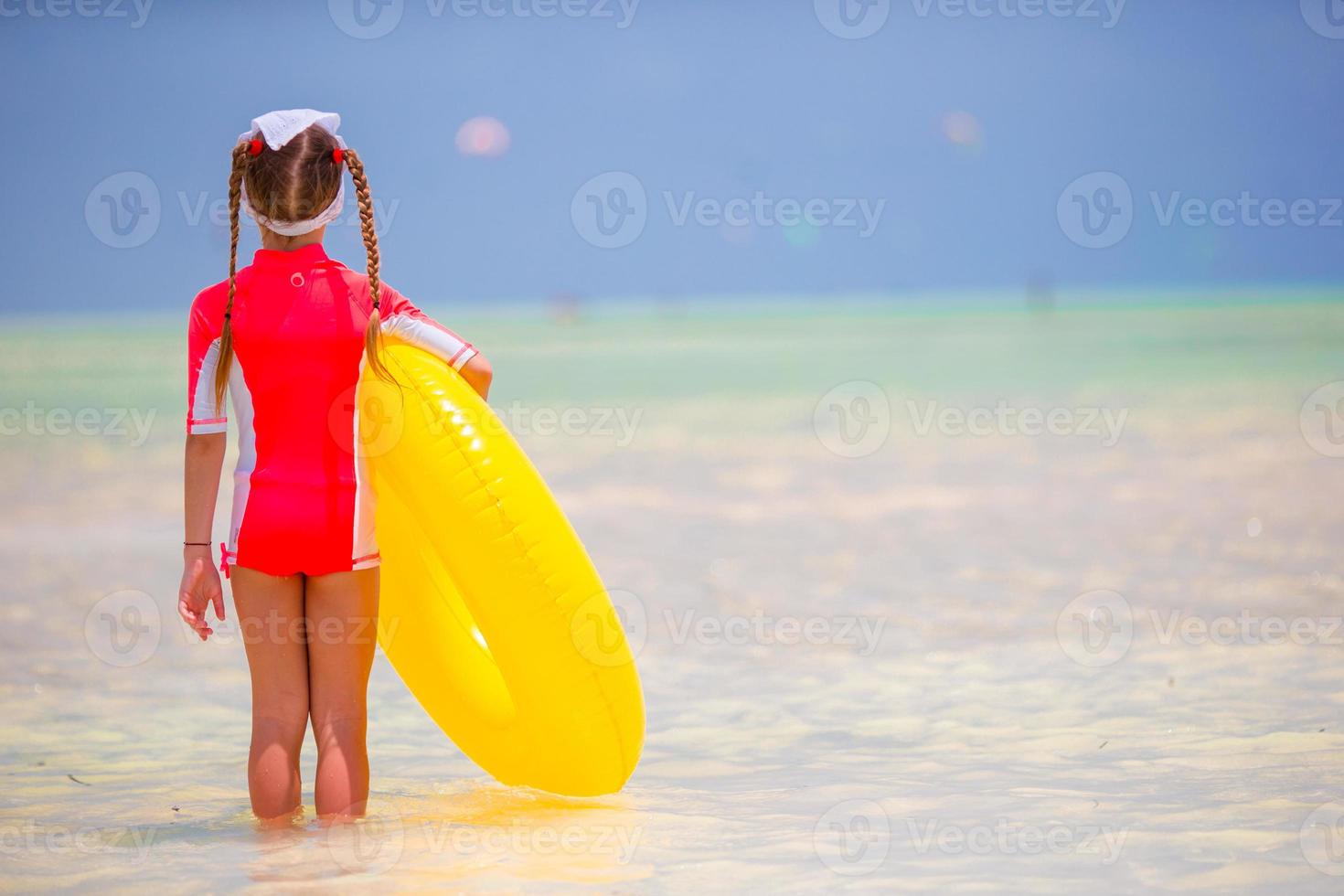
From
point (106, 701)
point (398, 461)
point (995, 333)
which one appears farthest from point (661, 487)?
point (995, 333)

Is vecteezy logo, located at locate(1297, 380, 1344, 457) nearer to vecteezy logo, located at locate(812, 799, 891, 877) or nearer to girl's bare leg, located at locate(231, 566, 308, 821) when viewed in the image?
vecteezy logo, located at locate(812, 799, 891, 877)

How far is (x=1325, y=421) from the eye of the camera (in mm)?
11062

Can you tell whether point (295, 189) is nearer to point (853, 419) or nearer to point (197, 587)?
point (197, 587)

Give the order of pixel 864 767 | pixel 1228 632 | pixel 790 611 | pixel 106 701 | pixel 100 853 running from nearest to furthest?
1. pixel 100 853
2. pixel 864 767
3. pixel 106 701
4. pixel 1228 632
5. pixel 790 611

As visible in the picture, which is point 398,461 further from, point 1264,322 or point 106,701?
point 1264,322

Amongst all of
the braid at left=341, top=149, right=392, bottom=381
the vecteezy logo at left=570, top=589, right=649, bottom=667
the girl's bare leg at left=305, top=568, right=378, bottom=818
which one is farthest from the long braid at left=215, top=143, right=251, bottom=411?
Result: the vecteezy logo at left=570, top=589, right=649, bottom=667

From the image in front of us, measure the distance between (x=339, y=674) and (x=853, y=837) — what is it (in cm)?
105

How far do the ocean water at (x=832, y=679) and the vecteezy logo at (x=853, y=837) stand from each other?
0.04 ft

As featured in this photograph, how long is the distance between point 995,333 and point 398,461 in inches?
1123

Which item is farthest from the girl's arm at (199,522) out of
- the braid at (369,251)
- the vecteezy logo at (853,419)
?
the vecteezy logo at (853,419)

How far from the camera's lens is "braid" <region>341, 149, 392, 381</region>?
264 cm

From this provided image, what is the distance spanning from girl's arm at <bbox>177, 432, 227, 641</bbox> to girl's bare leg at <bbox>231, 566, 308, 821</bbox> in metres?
0.06

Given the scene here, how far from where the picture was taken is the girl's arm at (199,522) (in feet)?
8.78

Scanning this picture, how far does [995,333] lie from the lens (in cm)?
3014
